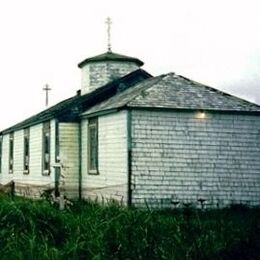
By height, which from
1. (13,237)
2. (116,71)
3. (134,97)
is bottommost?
(13,237)

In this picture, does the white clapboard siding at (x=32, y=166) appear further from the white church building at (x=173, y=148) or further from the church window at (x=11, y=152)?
the white church building at (x=173, y=148)

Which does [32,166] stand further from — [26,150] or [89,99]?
[89,99]

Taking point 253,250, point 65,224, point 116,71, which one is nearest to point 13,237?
point 65,224

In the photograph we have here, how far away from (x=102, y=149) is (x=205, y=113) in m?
3.83

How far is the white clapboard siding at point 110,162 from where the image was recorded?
64.0 ft

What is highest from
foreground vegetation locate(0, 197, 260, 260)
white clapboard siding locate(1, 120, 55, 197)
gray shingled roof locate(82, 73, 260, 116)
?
gray shingled roof locate(82, 73, 260, 116)

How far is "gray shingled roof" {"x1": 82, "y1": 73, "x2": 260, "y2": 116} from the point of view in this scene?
19703 millimetres

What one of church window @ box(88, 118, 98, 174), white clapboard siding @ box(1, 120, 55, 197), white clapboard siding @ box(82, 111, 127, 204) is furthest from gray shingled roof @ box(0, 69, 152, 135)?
church window @ box(88, 118, 98, 174)

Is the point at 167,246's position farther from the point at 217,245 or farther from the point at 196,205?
the point at 196,205

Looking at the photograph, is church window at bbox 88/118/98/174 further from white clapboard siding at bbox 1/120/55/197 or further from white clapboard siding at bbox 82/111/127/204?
white clapboard siding at bbox 1/120/55/197

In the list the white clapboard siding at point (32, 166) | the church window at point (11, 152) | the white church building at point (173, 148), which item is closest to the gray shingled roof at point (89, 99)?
the white church building at point (173, 148)

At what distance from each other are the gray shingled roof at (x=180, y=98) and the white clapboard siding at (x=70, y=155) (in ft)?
5.92

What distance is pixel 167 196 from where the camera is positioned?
63.7 ft

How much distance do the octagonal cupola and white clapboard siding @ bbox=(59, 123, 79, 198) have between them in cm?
379
